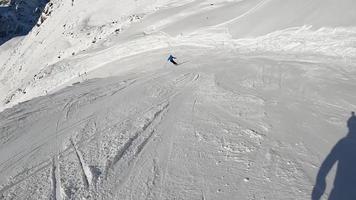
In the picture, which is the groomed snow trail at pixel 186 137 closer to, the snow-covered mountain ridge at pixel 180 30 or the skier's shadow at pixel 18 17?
the snow-covered mountain ridge at pixel 180 30

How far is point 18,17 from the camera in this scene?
97.8m

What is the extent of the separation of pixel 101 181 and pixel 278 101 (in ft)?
17.8

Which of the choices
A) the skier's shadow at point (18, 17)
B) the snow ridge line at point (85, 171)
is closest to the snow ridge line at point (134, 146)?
the snow ridge line at point (85, 171)

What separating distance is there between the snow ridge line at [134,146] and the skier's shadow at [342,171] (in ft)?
12.4

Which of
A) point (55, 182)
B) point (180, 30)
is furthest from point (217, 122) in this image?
point (180, 30)

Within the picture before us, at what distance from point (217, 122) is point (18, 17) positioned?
100896 millimetres

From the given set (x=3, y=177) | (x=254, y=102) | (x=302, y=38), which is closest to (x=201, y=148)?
(x=254, y=102)

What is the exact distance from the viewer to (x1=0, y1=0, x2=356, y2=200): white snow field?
266 inches

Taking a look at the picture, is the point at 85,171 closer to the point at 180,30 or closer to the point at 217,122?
the point at 217,122

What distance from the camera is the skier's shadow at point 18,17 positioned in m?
91.3

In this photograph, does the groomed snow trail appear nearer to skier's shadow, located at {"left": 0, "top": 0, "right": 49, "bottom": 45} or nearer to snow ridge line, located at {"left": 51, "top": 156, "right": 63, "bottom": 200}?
snow ridge line, located at {"left": 51, "top": 156, "right": 63, "bottom": 200}

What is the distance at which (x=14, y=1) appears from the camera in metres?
101

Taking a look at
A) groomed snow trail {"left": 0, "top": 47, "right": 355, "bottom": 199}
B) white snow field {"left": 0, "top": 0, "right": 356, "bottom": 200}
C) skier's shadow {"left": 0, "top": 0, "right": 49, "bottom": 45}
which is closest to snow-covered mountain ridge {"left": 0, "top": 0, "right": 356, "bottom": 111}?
white snow field {"left": 0, "top": 0, "right": 356, "bottom": 200}

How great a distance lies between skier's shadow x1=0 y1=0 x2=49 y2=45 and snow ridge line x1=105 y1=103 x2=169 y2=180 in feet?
289
